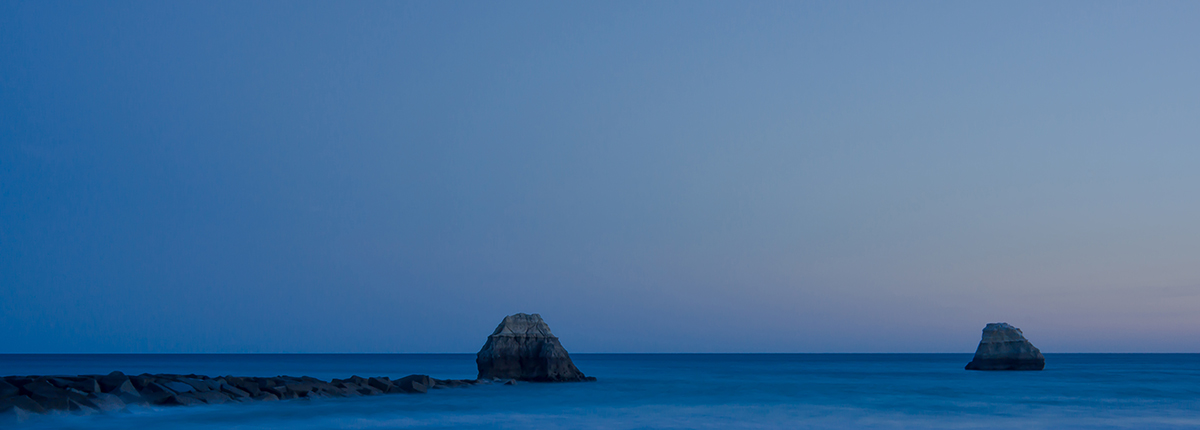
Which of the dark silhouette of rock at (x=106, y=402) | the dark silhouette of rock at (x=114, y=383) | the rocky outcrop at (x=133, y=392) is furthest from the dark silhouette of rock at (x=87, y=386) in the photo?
the dark silhouette of rock at (x=106, y=402)

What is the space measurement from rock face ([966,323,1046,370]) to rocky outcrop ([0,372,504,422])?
187 feet

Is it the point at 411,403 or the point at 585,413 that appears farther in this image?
the point at 411,403

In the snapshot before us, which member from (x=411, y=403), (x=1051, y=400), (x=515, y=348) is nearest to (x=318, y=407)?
(x=411, y=403)

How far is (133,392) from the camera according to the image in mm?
28469

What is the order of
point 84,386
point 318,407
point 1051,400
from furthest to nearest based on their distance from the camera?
point 1051,400
point 318,407
point 84,386

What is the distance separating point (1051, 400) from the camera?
39.6 metres

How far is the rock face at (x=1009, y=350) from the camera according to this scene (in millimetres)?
73062

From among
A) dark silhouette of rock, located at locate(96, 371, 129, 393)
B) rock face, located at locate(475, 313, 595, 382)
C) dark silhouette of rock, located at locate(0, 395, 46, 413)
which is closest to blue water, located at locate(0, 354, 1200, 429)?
dark silhouette of rock, located at locate(0, 395, 46, 413)

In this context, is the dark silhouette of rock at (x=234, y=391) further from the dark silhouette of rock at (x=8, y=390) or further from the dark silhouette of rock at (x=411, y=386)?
the dark silhouette of rock at (x=411, y=386)

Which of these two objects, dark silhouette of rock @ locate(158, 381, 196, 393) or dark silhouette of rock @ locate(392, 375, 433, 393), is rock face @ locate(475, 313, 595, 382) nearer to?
dark silhouette of rock @ locate(392, 375, 433, 393)

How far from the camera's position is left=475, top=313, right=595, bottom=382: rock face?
165 feet

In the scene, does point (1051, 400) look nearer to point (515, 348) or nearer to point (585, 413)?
point (585, 413)

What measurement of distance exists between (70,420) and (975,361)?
75325mm

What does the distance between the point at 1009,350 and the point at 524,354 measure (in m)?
46.3
